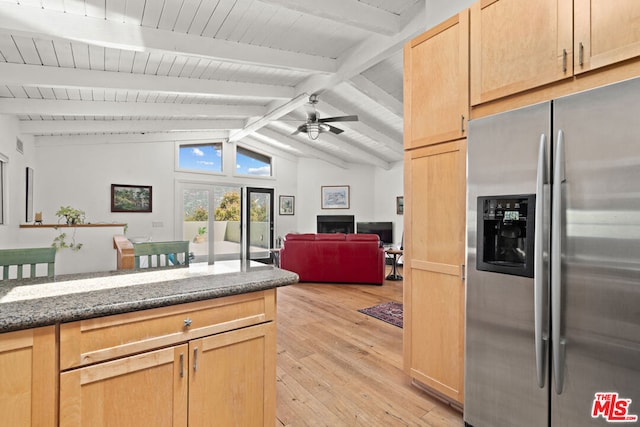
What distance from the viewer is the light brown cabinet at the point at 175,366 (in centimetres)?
116

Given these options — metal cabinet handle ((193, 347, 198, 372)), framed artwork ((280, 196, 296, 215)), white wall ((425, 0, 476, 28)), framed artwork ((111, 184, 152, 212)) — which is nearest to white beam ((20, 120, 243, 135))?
framed artwork ((111, 184, 152, 212))

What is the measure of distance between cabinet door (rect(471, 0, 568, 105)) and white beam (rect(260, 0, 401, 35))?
47.5 inches

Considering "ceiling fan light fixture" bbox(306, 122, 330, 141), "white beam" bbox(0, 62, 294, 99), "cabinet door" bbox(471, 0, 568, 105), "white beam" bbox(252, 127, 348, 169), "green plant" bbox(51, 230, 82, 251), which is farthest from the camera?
"white beam" bbox(252, 127, 348, 169)

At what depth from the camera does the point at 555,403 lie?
1473mm

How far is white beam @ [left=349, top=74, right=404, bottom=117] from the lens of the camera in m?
4.43

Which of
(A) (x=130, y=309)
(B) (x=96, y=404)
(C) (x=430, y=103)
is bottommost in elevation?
(B) (x=96, y=404)

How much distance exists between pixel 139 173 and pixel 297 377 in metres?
5.84

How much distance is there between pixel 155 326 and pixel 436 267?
63.3 inches

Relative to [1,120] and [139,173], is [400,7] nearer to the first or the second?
[1,120]

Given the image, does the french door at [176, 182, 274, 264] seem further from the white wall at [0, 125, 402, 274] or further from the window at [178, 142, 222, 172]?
the window at [178, 142, 222, 172]

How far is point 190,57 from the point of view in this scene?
130 inches

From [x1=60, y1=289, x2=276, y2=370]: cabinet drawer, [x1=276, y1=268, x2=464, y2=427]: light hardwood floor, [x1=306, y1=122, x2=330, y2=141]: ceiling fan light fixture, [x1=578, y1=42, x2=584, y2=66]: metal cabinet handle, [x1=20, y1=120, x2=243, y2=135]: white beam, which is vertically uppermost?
[x1=20, y1=120, x2=243, y2=135]: white beam

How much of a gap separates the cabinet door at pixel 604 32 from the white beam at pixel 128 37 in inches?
109

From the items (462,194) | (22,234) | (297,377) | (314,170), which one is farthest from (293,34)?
(314,170)
